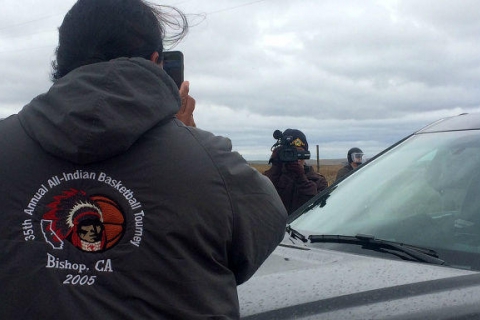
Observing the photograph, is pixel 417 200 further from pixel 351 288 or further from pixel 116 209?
pixel 116 209

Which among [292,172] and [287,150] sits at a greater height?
[287,150]

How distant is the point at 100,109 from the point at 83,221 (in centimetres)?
25

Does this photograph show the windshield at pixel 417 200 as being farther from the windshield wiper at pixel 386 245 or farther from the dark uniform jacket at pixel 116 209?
the dark uniform jacket at pixel 116 209

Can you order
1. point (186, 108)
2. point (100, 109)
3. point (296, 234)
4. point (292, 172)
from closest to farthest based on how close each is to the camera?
point (100, 109) → point (186, 108) → point (296, 234) → point (292, 172)

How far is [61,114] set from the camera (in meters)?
1.59

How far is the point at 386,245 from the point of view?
2.80m

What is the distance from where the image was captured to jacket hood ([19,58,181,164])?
5.11 feet

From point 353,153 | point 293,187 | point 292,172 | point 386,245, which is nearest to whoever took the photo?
point 386,245

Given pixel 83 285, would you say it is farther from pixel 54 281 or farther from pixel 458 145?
pixel 458 145

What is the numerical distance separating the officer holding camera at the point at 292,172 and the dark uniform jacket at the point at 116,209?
4.86 meters

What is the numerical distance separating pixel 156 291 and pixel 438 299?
40.0 inches

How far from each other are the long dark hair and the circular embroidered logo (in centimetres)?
36

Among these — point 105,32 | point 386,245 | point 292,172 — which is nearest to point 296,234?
point 386,245

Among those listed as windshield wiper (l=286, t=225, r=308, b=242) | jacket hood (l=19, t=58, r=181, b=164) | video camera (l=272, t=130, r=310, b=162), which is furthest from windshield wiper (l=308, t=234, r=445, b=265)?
video camera (l=272, t=130, r=310, b=162)
